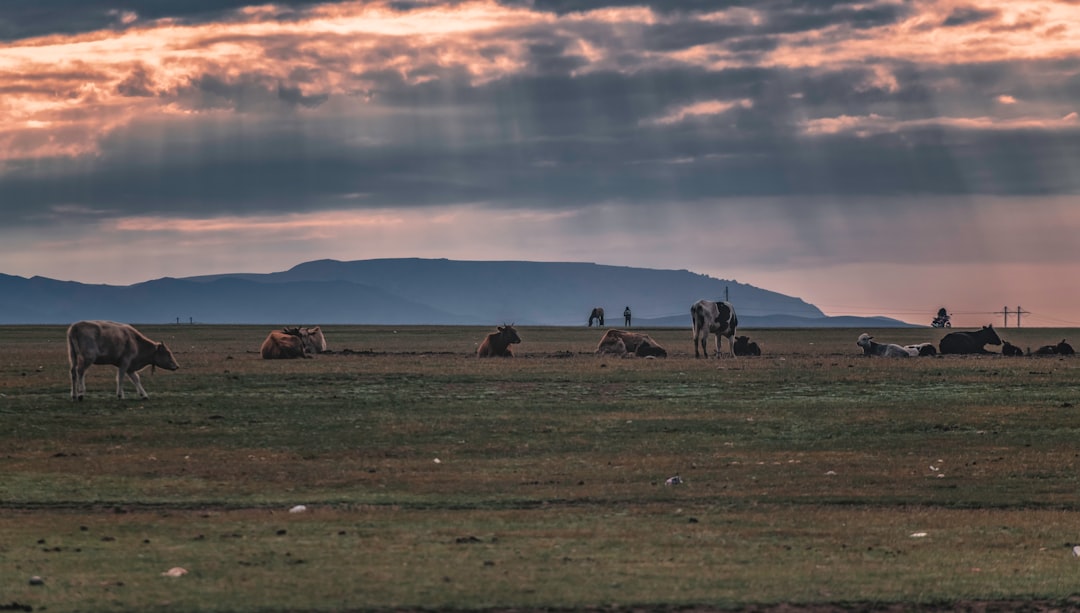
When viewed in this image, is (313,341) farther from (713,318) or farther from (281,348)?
(713,318)

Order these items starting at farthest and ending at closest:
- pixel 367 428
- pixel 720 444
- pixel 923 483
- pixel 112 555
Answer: pixel 367 428
pixel 720 444
pixel 923 483
pixel 112 555

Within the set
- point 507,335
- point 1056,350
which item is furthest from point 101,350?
point 1056,350

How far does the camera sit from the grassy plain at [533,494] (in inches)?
563

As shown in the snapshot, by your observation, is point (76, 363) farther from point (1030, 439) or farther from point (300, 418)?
point (1030, 439)

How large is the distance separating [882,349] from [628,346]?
506 inches

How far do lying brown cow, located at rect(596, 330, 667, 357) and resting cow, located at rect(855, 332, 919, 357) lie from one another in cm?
1026

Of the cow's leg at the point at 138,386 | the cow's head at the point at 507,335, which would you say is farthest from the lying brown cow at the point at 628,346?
the cow's leg at the point at 138,386

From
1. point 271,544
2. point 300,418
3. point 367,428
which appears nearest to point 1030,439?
point 367,428

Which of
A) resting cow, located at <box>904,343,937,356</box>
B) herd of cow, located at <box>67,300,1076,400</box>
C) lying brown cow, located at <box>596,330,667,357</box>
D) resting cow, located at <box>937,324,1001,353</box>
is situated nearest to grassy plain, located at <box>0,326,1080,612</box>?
herd of cow, located at <box>67,300,1076,400</box>

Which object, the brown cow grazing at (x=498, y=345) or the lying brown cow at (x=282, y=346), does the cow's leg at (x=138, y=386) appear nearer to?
the lying brown cow at (x=282, y=346)

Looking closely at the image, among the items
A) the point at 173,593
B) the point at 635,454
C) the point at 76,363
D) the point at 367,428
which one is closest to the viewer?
the point at 173,593

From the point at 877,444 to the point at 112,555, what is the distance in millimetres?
17432

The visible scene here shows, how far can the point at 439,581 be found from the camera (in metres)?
14.4

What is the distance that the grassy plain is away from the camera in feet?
47.0
